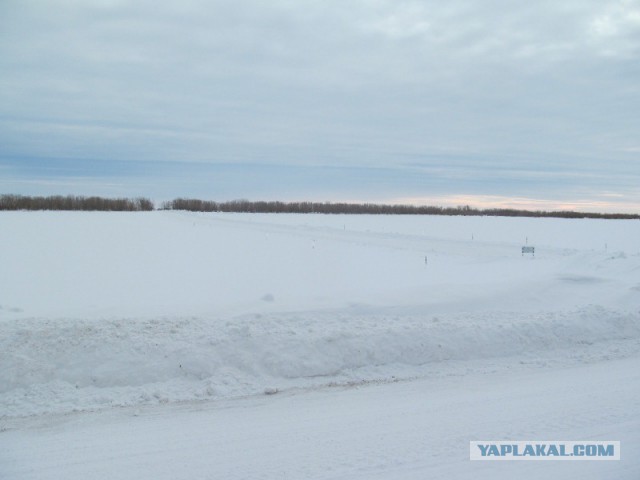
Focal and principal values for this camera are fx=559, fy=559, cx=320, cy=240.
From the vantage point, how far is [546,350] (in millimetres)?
9477

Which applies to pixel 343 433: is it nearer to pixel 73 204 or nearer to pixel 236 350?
pixel 236 350

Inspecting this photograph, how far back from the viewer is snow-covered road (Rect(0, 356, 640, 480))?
15.9 ft

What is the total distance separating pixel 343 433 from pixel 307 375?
247 cm

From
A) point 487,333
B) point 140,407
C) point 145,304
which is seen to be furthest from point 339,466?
point 145,304

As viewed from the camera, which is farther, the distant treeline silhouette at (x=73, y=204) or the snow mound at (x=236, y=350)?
the distant treeline silhouette at (x=73, y=204)

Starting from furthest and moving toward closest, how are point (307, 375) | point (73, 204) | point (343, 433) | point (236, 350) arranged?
point (73, 204), point (236, 350), point (307, 375), point (343, 433)

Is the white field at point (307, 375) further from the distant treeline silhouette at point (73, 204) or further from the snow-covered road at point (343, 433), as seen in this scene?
the distant treeline silhouette at point (73, 204)

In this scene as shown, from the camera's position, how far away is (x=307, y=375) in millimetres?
8125

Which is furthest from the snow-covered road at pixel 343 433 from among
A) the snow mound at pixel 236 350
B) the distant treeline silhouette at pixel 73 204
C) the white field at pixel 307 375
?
the distant treeline silhouette at pixel 73 204

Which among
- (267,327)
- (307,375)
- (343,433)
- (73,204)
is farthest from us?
(73,204)

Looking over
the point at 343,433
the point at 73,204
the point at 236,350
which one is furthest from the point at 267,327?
the point at 73,204

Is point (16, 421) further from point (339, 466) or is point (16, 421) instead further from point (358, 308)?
point (358, 308)

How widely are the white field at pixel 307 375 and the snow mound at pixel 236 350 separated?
3 centimetres

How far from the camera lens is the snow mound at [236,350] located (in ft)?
24.1
